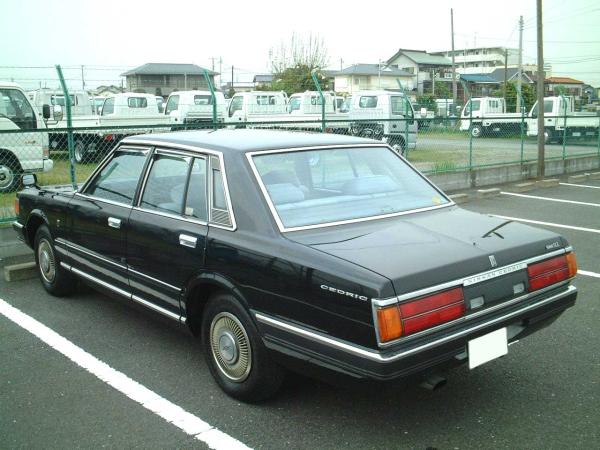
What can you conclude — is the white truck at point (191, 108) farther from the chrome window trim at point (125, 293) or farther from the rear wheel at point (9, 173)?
the chrome window trim at point (125, 293)

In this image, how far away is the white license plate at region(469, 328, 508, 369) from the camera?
9.57ft

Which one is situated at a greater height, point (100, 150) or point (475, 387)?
point (100, 150)

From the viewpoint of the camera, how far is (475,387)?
361cm

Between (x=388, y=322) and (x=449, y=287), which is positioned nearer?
(x=388, y=322)

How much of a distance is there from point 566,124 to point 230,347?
59.9ft

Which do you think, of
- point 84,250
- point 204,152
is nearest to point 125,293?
point 84,250

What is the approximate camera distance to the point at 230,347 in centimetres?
341

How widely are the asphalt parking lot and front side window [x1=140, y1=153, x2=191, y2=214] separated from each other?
747 millimetres

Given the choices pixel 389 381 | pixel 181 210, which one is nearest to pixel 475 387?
pixel 389 381

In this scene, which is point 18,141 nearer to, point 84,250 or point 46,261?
point 46,261

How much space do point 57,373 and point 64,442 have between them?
929 millimetres

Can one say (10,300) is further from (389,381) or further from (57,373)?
(389,381)

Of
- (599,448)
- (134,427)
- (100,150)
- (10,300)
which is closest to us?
(599,448)

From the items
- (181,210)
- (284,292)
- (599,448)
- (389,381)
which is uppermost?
(181,210)
